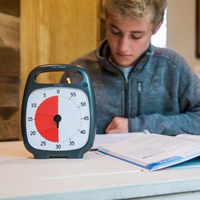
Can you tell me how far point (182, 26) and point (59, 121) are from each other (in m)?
1.98

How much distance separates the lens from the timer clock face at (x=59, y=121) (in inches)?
21.0

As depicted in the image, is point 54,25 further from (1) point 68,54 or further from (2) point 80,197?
(2) point 80,197

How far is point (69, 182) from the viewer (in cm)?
35

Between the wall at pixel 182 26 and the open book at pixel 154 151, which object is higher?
the wall at pixel 182 26

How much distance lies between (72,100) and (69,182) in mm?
231

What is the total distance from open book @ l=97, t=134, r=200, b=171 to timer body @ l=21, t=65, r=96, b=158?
86 millimetres

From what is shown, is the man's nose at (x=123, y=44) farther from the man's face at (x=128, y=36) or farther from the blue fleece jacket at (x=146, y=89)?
the blue fleece jacket at (x=146, y=89)

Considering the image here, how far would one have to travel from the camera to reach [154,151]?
0.51 metres

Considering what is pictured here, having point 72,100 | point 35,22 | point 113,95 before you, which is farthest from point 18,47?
point 72,100

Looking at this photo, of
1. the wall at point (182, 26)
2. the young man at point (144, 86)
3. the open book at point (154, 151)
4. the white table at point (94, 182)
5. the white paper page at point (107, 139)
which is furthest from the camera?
the wall at point (182, 26)

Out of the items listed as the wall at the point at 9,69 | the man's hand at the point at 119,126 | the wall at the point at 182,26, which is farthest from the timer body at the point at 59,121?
the wall at the point at 182,26

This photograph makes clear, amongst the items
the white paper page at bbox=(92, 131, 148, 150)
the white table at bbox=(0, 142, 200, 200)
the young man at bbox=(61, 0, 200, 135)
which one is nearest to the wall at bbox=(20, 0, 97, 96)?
the young man at bbox=(61, 0, 200, 135)

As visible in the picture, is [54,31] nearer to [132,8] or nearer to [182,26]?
[132,8]

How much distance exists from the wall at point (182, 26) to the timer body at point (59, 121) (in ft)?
5.90
